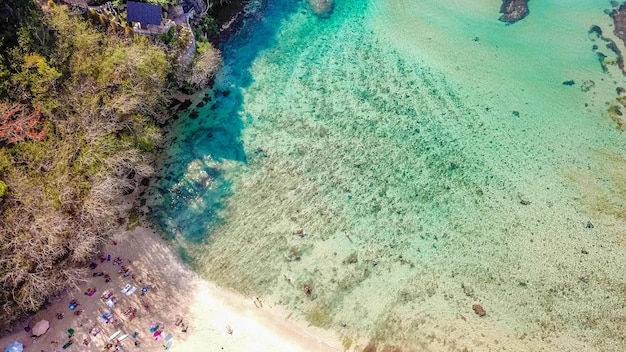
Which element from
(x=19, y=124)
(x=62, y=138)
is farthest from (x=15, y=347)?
(x=19, y=124)

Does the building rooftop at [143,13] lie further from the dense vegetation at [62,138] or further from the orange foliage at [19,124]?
the orange foliage at [19,124]

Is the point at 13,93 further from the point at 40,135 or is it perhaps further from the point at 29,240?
the point at 29,240

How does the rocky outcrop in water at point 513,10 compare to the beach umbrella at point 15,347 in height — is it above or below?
above

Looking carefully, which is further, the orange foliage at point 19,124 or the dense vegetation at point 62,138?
the orange foliage at point 19,124

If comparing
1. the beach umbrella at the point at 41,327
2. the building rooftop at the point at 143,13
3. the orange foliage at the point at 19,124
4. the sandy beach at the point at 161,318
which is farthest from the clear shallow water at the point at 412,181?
the beach umbrella at the point at 41,327

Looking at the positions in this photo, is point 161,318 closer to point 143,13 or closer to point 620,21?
point 143,13

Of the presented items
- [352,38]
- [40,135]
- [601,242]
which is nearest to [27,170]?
[40,135]
